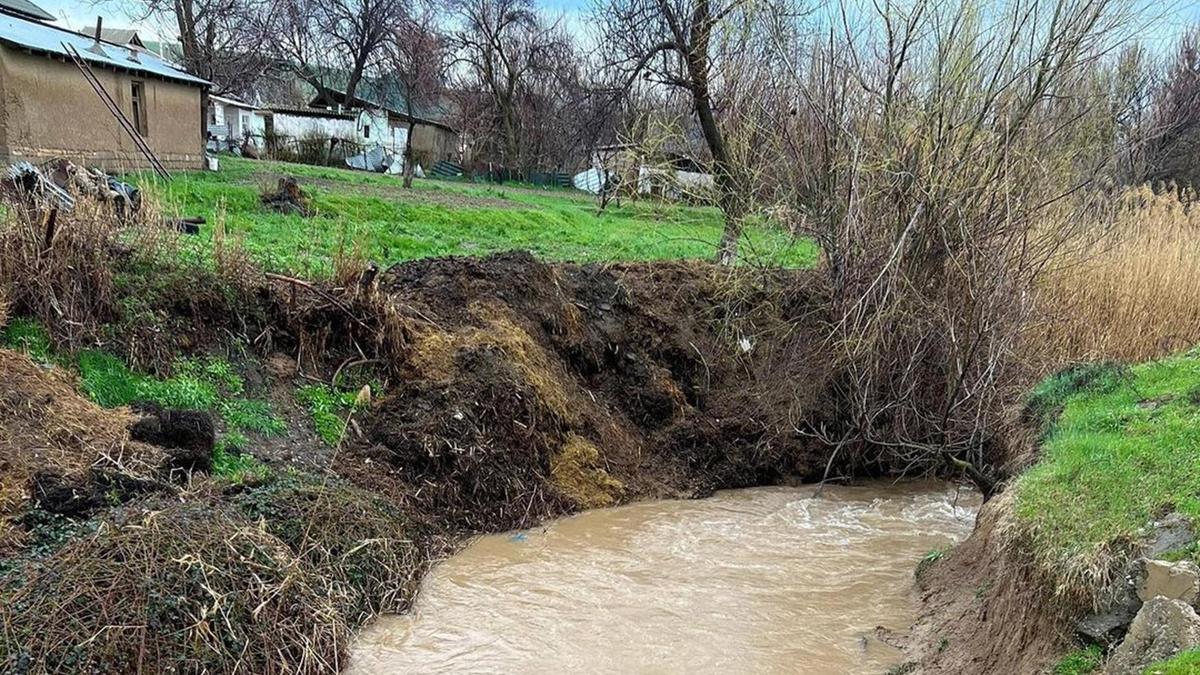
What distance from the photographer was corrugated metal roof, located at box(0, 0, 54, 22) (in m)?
20.4

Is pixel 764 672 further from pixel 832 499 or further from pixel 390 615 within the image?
pixel 832 499

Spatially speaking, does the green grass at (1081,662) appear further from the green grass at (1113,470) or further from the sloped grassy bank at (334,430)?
the sloped grassy bank at (334,430)

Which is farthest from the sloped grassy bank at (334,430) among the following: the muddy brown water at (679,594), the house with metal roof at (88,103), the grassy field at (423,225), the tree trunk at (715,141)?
the house with metal roof at (88,103)

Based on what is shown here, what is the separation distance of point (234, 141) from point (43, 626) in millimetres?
29980

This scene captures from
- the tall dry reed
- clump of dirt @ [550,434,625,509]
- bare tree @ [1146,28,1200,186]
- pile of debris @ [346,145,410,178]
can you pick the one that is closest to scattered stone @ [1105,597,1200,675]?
clump of dirt @ [550,434,625,509]

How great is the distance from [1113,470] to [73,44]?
19.1 metres

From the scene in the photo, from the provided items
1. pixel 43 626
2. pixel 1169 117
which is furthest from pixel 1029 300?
pixel 1169 117

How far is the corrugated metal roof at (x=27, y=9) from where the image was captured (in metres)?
20.4

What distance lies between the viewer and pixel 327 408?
7344 millimetres

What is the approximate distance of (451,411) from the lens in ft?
24.6

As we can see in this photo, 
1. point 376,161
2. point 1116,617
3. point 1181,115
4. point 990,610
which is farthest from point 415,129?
point 1116,617

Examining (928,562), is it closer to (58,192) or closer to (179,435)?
(179,435)

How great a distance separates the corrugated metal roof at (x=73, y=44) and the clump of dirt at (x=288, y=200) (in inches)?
185

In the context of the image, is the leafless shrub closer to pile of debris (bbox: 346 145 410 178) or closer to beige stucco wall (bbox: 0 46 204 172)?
beige stucco wall (bbox: 0 46 204 172)
